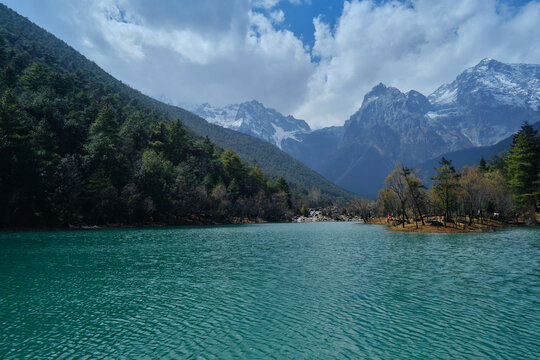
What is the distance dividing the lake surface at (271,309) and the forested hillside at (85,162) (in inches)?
1888

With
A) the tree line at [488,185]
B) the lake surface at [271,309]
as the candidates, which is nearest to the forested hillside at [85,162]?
the lake surface at [271,309]

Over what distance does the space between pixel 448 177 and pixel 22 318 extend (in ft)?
300

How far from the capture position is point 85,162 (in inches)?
3693

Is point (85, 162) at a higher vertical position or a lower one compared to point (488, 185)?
higher

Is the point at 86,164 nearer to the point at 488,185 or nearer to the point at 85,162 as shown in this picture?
the point at 85,162

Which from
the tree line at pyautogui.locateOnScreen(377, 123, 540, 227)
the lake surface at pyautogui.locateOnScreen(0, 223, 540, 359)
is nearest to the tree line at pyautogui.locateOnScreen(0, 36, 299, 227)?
the lake surface at pyautogui.locateOnScreen(0, 223, 540, 359)

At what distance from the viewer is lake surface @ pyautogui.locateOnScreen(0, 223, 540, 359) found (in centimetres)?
1429

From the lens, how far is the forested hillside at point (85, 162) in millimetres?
73438

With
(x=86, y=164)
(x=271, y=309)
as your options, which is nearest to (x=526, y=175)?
(x=271, y=309)

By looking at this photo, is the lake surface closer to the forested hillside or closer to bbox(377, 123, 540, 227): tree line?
the forested hillside

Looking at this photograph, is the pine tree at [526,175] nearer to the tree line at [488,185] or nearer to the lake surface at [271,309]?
the tree line at [488,185]

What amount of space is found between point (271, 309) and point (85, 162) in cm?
9595

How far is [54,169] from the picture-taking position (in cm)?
8294

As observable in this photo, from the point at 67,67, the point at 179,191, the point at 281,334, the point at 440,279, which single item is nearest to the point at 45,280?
the point at 281,334
